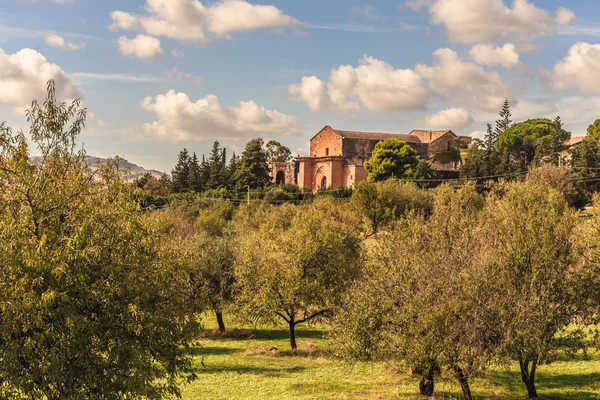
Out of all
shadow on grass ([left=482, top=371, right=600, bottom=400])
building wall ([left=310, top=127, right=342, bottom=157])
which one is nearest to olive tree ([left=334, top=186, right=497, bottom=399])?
shadow on grass ([left=482, top=371, right=600, bottom=400])

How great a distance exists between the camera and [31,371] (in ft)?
36.9

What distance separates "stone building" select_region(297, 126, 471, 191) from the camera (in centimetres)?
9081

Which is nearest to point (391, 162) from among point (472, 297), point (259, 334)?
point (259, 334)

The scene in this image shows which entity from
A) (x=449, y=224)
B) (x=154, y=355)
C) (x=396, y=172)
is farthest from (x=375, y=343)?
(x=396, y=172)

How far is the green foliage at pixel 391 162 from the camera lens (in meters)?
82.9

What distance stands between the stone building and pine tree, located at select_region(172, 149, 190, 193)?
20.4m

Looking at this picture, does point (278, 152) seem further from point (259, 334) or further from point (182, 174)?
point (259, 334)

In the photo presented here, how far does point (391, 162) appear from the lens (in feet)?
272

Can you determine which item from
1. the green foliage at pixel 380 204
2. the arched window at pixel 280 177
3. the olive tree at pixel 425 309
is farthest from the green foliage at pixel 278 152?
the olive tree at pixel 425 309

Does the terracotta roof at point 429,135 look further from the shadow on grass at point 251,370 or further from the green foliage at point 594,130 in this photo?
the shadow on grass at point 251,370

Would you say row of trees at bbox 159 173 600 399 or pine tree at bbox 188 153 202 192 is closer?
row of trees at bbox 159 173 600 399

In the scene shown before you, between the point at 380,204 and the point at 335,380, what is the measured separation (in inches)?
1546

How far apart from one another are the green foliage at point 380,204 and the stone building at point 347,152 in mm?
24665

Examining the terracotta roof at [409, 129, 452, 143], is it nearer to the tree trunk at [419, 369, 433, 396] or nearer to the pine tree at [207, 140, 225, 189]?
the pine tree at [207, 140, 225, 189]
